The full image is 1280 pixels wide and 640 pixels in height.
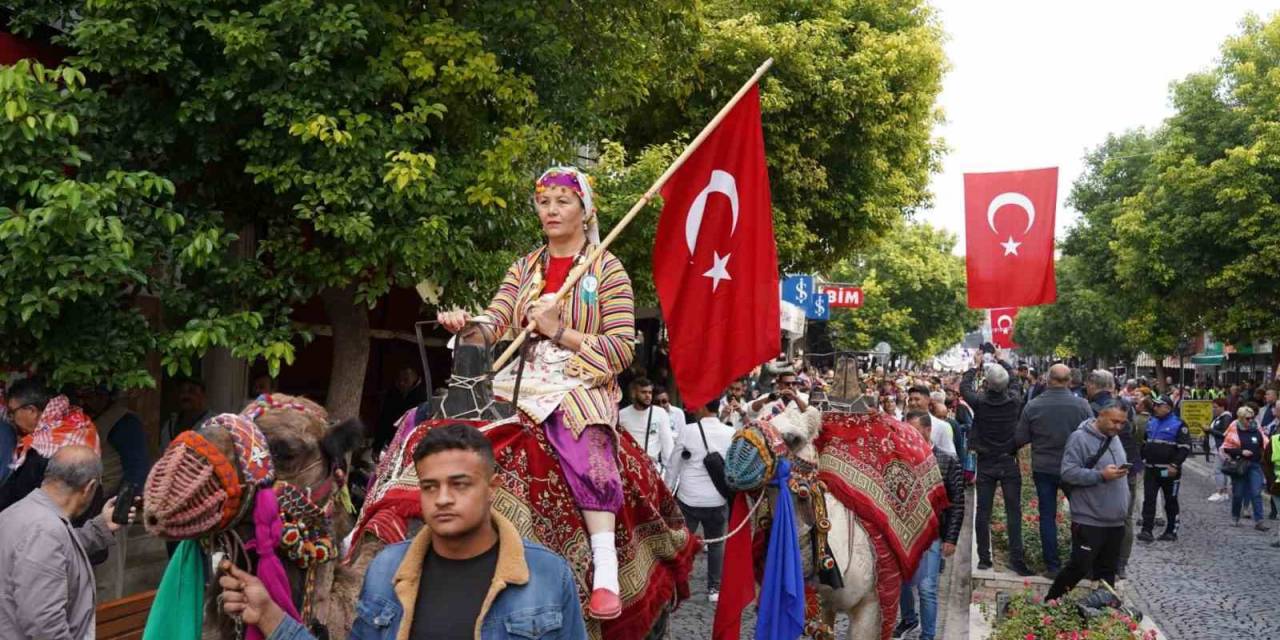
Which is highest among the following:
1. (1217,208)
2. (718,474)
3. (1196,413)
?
(1217,208)

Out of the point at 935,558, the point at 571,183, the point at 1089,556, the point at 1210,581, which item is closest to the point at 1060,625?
the point at 935,558

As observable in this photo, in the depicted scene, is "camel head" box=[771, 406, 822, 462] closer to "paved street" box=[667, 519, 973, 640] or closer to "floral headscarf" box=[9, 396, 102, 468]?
"paved street" box=[667, 519, 973, 640]

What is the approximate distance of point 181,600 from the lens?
3967mm

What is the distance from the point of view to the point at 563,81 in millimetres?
9953

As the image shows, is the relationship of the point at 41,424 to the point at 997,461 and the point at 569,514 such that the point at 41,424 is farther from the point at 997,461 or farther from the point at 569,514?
the point at 997,461

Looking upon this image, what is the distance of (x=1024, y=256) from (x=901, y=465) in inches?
263

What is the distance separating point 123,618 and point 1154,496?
13.7 meters

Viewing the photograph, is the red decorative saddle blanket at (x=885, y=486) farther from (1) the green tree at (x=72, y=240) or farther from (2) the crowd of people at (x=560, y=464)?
(1) the green tree at (x=72, y=240)

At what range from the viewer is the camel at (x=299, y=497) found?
3842 mm

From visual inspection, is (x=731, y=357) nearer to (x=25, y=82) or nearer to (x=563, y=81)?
(x=563, y=81)

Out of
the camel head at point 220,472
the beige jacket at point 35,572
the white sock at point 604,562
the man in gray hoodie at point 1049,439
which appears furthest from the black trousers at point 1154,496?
the camel head at point 220,472

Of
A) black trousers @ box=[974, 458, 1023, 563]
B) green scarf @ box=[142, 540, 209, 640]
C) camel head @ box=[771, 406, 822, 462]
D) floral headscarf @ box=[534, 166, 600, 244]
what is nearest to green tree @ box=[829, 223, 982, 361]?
black trousers @ box=[974, 458, 1023, 563]

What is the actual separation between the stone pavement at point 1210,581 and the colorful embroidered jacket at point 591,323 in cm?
724

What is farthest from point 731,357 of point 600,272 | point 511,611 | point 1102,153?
point 1102,153
